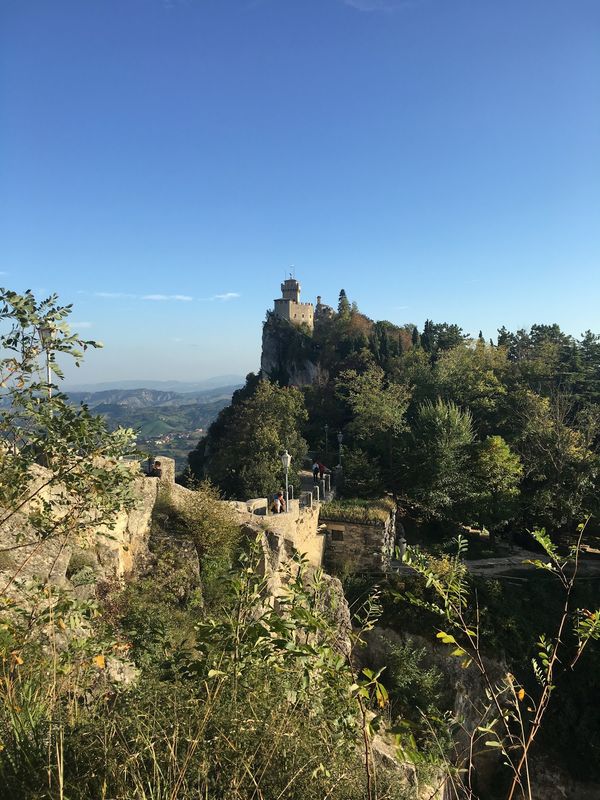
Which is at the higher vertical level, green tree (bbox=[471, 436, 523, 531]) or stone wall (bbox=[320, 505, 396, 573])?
green tree (bbox=[471, 436, 523, 531])

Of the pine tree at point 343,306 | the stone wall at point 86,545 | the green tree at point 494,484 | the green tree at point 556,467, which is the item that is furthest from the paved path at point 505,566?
the pine tree at point 343,306

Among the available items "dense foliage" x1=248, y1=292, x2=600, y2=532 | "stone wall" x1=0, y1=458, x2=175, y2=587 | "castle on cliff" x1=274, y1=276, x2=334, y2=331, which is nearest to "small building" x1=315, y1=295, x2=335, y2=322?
"castle on cliff" x1=274, y1=276, x2=334, y2=331

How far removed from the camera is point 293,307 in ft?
279

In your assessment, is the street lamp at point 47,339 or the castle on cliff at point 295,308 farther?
the castle on cliff at point 295,308

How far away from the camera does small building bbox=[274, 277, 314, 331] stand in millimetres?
84500

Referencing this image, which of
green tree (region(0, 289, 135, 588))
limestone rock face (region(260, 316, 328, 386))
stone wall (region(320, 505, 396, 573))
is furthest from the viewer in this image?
limestone rock face (region(260, 316, 328, 386))

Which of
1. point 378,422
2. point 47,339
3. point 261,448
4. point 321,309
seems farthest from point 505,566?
point 321,309

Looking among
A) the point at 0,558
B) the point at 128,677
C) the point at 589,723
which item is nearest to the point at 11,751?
the point at 128,677

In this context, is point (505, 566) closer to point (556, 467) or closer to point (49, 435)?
point (556, 467)

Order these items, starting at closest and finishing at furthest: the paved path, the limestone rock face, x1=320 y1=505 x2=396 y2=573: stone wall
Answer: x1=320 y1=505 x2=396 y2=573: stone wall → the paved path → the limestone rock face

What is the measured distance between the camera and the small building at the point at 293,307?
84.5 metres

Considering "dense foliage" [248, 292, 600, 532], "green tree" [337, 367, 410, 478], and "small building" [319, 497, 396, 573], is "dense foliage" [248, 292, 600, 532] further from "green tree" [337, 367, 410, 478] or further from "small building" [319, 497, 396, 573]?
"small building" [319, 497, 396, 573]

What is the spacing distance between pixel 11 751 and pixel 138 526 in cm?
748

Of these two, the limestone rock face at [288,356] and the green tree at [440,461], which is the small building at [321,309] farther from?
the green tree at [440,461]
